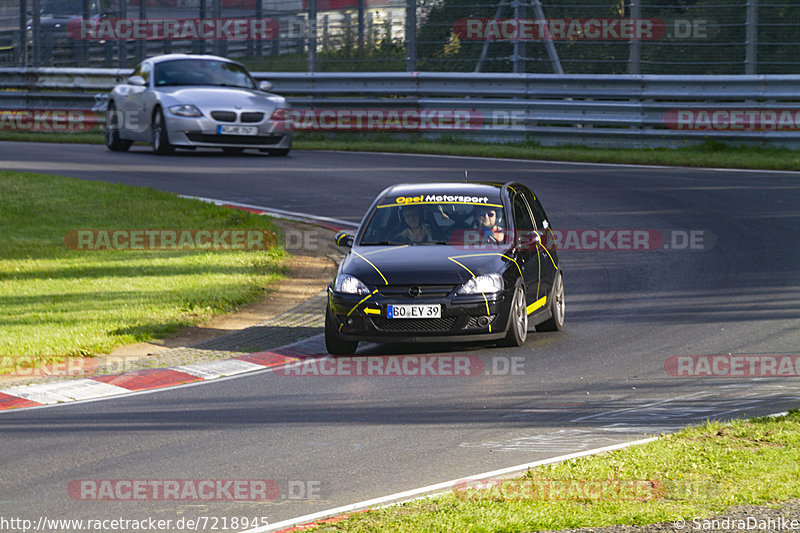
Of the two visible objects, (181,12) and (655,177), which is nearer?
(655,177)

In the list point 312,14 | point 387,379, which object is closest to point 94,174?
point 312,14

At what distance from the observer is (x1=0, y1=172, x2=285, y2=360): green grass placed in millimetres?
11617

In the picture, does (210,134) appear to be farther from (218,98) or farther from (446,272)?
(446,272)

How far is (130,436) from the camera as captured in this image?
8078 mm

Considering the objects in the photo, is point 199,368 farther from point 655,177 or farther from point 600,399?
point 655,177

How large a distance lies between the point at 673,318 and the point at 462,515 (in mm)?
6303

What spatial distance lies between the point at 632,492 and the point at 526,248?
17.0 feet
